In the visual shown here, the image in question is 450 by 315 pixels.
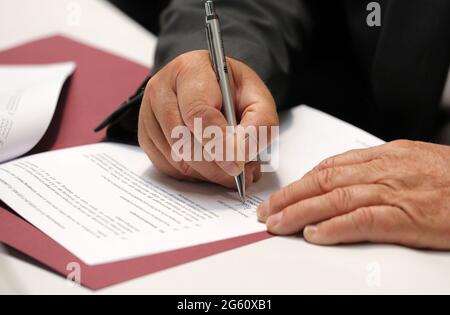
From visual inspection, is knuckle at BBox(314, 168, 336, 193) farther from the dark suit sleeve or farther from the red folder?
the dark suit sleeve

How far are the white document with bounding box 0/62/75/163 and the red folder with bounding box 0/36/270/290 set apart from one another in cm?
2

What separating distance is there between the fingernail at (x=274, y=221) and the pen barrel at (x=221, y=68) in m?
0.13

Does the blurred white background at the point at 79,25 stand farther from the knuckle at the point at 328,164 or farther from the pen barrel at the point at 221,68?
the knuckle at the point at 328,164

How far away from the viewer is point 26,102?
90 centimetres

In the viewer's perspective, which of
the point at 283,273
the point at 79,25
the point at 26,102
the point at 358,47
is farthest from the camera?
the point at 79,25

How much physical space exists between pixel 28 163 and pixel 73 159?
0.19ft

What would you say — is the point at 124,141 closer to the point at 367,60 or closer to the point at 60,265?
the point at 60,265

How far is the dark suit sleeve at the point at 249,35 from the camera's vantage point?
0.91 meters

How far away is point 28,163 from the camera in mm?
776

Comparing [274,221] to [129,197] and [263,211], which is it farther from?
[129,197]

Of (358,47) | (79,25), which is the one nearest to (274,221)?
(358,47)

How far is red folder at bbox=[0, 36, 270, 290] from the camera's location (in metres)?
0.58

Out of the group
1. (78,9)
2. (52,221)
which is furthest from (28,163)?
(78,9)

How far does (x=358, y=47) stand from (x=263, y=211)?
1.89 feet
